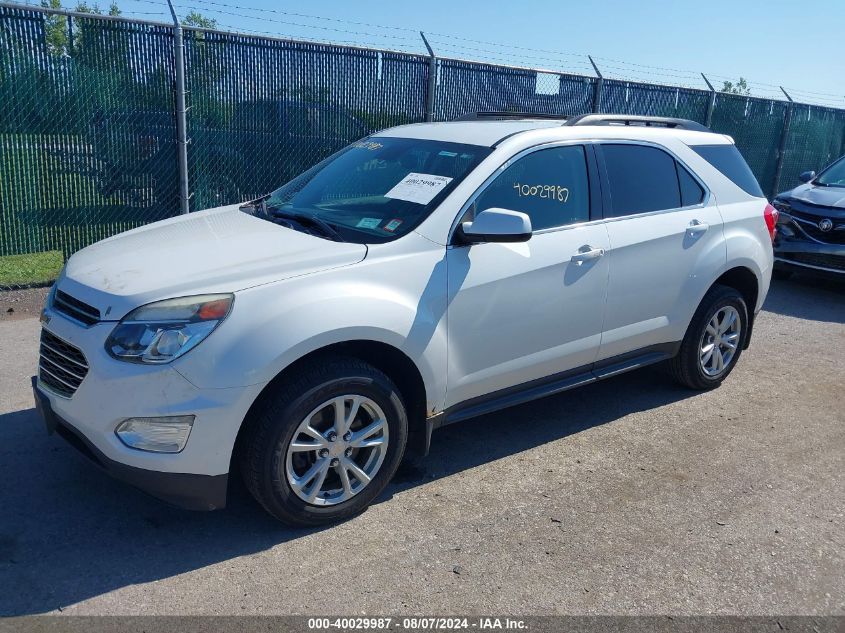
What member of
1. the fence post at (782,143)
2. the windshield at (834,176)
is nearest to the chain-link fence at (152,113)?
the windshield at (834,176)

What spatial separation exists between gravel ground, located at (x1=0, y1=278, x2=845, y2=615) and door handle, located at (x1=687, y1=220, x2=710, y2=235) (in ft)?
4.19

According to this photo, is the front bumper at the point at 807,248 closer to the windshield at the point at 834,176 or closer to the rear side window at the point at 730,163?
the windshield at the point at 834,176

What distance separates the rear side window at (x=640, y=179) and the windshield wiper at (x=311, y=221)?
1.75 metres

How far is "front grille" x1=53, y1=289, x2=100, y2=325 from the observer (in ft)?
11.2

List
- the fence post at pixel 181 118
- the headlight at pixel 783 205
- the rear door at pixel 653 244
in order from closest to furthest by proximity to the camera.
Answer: the rear door at pixel 653 244
the fence post at pixel 181 118
the headlight at pixel 783 205

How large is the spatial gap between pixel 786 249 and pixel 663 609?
7.58 m

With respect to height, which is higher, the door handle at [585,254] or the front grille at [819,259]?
the door handle at [585,254]

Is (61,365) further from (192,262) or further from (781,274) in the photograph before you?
(781,274)

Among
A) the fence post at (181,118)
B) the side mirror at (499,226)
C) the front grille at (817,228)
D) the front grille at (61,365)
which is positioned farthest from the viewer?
the front grille at (817,228)

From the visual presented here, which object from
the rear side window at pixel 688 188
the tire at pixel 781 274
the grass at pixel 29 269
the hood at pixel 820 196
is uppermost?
the rear side window at pixel 688 188

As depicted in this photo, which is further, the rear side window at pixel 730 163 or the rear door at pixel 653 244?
the rear side window at pixel 730 163

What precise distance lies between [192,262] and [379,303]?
91cm

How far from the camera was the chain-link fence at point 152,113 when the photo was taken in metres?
7.55

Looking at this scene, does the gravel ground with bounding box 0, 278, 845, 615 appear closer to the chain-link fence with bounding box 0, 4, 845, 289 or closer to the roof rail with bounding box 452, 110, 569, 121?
the roof rail with bounding box 452, 110, 569, 121
